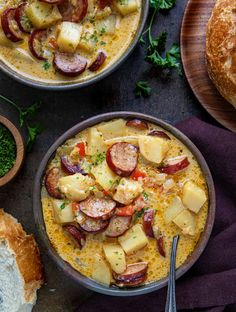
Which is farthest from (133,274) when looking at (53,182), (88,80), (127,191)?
(88,80)

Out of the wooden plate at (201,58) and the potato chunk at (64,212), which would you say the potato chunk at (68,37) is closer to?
the wooden plate at (201,58)

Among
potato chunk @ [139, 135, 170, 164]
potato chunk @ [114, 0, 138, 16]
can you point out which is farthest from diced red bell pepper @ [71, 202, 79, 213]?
potato chunk @ [114, 0, 138, 16]

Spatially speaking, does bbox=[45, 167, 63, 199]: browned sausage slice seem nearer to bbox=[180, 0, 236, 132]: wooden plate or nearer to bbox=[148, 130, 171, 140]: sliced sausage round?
bbox=[148, 130, 171, 140]: sliced sausage round

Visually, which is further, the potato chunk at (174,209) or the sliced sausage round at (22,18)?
the sliced sausage round at (22,18)

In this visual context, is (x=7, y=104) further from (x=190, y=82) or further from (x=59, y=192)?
(x=190, y=82)

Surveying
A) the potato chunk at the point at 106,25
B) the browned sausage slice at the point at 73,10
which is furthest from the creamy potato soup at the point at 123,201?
the browned sausage slice at the point at 73,10

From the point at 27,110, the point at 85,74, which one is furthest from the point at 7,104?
the point at 85,74

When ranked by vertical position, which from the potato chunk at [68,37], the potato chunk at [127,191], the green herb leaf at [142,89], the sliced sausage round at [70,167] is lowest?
the potato chunk at [127,191]
